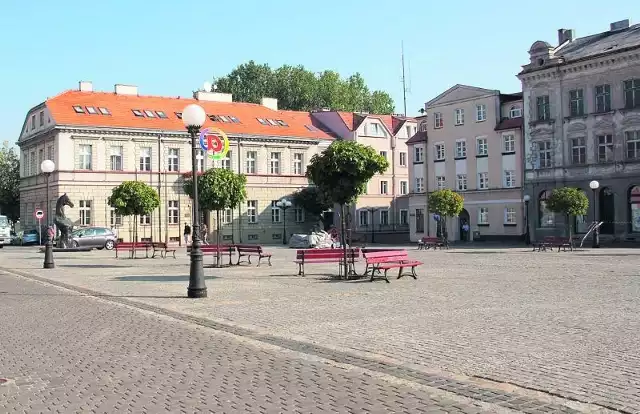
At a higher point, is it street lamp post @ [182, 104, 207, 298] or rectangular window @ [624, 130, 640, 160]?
rectangular window @ [624, 130, 640, 160]

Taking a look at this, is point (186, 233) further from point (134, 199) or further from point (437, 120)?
point (437, 120)

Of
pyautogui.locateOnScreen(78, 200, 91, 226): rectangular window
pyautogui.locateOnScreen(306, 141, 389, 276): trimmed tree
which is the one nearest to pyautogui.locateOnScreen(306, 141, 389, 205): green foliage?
pyautogui.locateOnScreen(306, 141, 389, 276): trimmed tree

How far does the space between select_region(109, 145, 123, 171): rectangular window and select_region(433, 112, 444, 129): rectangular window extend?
24637 millimetres

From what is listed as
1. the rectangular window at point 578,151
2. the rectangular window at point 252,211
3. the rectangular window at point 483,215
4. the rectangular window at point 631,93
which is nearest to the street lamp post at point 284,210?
the rectangular window at point 252,211

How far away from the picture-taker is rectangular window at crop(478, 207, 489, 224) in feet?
174

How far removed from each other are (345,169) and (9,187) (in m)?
65.6

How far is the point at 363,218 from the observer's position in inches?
2603

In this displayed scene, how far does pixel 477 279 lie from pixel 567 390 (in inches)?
519

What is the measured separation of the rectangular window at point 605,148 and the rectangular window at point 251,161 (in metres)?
28.6

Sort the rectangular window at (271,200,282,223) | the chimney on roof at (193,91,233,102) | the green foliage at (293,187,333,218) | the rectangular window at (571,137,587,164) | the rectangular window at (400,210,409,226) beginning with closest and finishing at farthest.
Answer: the rectangular window at (571,137,587,164)
the rectangular window at (271,200,282,223)
the green foliage at (293,187,333,218)
the chimney on roof at (193,91,233,102)
the rectangular window at (400,210,409,226)

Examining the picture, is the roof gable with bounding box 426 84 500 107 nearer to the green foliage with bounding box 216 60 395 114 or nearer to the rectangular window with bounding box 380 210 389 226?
the rectangular window with bounding box 380 210 389 226

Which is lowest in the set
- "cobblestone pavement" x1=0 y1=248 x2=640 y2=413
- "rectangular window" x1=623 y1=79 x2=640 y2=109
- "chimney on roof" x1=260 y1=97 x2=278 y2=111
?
"cobblestone pavement" x1=0 y1=248 x2=640 y2=413

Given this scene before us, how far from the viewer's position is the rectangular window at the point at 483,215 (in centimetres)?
5298

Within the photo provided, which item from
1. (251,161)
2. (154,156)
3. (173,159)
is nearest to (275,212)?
(251,161)
